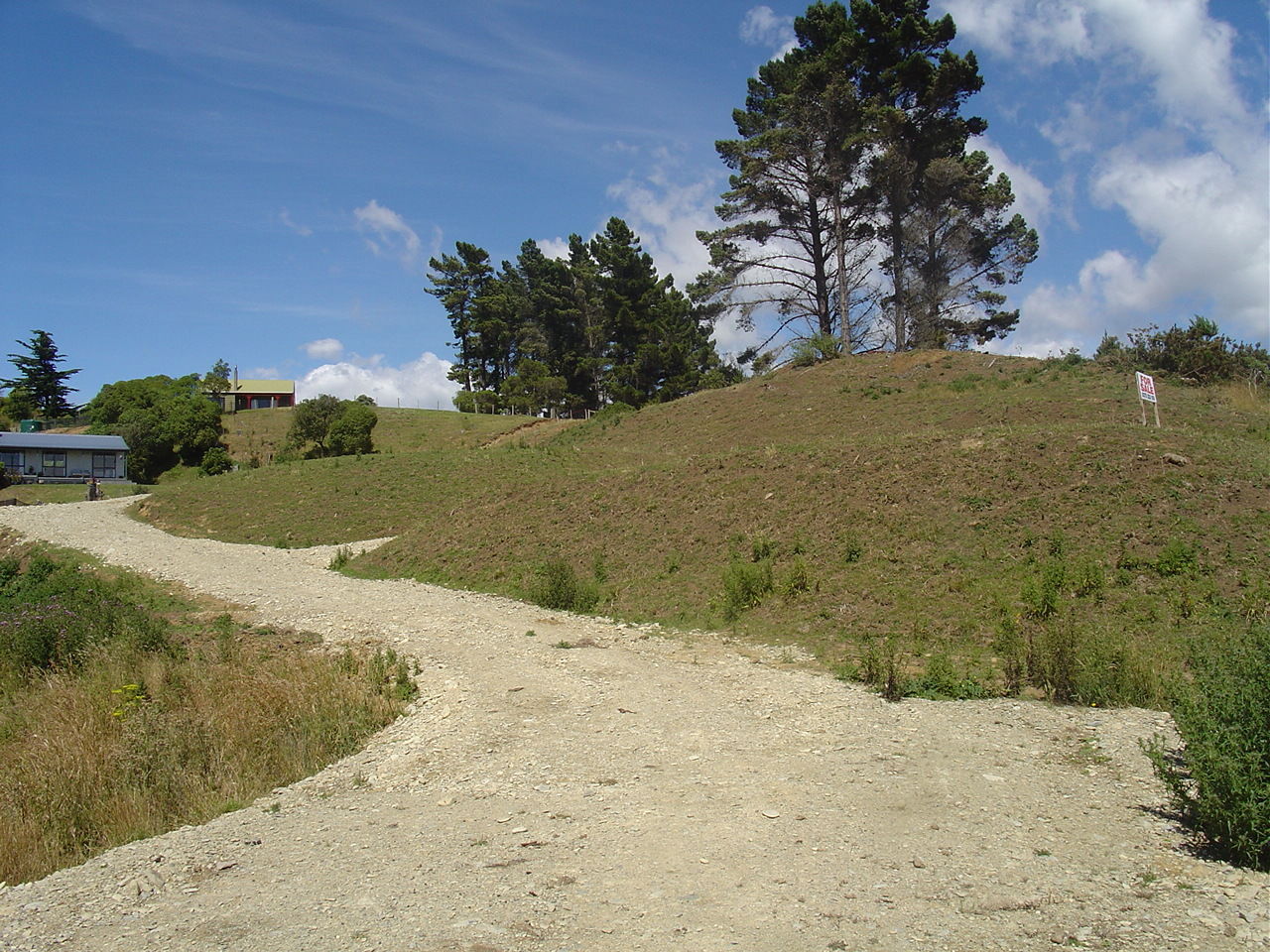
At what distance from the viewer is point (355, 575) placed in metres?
18.4

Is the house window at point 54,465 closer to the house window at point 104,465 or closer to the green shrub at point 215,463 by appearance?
the house window at point 104,465

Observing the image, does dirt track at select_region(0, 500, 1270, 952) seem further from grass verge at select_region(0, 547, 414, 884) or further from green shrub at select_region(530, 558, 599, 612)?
green shrub at select_region(530, 558, 599, 612)

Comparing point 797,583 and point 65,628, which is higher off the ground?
point 797,583

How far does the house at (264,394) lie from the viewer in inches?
3489

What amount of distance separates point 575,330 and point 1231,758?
66.9m

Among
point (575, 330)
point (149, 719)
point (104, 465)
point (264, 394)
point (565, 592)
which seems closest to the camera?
point (149, 719)

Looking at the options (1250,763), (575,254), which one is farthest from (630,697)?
(575,254)

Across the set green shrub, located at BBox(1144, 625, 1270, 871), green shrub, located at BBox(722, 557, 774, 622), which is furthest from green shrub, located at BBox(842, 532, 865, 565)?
green shrub, located at BBox(1144, 625, 1270, 871)

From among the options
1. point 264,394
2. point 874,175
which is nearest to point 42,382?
point 264,394

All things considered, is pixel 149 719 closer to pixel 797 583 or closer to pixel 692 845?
pixel 692 845

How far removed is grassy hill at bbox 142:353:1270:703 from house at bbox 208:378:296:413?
69.8m

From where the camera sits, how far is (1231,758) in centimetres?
433

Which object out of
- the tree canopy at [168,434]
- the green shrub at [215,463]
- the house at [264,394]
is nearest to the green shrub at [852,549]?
the green shrub at [215,463]

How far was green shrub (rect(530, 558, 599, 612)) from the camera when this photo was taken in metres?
13.4
